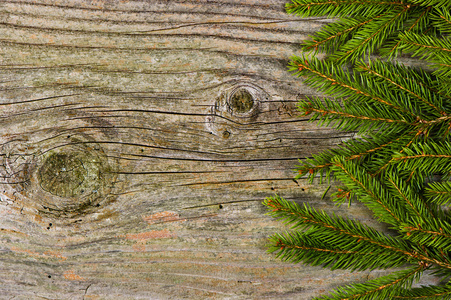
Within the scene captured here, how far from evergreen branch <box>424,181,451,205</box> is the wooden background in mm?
254

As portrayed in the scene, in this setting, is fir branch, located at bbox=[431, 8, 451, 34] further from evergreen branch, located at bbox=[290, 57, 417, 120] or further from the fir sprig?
evergreen branch, located at bbox=[290, 57, 417, 120]

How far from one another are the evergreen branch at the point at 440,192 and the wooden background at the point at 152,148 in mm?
254

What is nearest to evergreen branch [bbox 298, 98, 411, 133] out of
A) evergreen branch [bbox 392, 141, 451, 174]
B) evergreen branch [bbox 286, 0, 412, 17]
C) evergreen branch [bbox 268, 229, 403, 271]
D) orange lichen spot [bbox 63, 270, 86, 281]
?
evergreen branch [bbox 392, 141, 451, 174]

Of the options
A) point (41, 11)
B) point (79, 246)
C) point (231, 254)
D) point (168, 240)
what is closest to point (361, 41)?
point (231, 254)

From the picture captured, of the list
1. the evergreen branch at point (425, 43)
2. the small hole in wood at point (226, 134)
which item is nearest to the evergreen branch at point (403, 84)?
the evergreen branch at point (425, 43)

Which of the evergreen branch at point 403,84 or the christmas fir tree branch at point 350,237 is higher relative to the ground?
the evergreen branch at point 403,84

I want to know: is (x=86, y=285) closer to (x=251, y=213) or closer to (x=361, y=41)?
(x=251, y=213)

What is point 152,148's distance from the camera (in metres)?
1.35

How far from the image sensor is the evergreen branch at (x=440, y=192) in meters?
1.20

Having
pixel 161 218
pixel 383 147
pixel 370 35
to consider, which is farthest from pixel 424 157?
pixel 161 218

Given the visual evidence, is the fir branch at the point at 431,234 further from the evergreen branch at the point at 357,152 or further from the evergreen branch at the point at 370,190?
the evergreen branch at the point at 357,152

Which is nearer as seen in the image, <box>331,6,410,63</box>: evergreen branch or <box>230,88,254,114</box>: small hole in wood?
<box>331,6,410,63</box>: evergreen branch

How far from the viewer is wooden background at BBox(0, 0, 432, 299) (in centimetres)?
133

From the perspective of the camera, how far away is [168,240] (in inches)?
53.2
